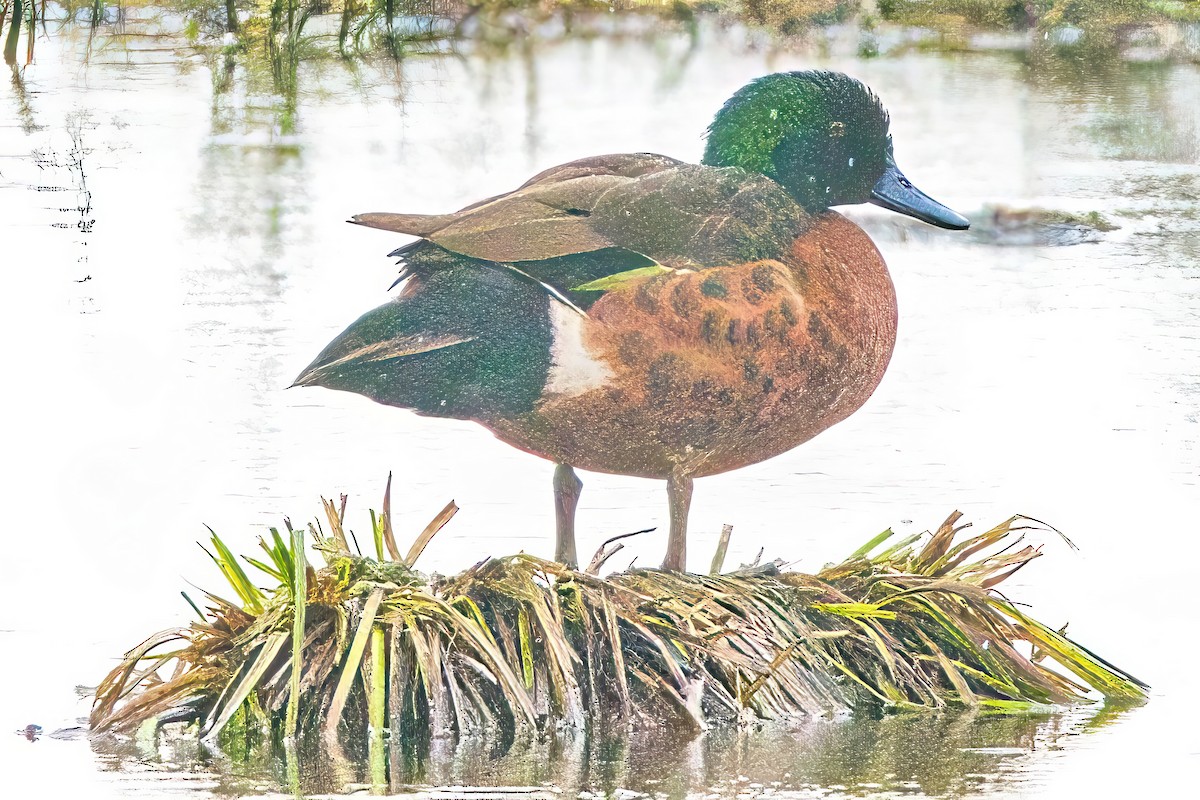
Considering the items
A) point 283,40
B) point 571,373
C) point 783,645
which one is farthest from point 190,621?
point 283,40

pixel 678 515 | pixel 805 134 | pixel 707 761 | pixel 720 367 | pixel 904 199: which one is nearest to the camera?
pixel 707 761

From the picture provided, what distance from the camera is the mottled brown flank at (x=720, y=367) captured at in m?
3.39

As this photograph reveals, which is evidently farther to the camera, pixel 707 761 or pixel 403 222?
pixel 403 222

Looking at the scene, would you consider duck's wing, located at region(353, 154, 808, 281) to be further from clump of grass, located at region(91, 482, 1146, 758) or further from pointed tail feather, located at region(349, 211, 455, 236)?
clump of grass, located at region(91, 482, 1146, 758)

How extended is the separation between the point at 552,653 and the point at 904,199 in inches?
57.4

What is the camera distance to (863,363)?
3.57m

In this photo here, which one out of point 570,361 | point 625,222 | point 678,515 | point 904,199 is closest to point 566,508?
point 678,515

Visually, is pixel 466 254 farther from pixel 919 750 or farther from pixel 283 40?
pixel 283 40

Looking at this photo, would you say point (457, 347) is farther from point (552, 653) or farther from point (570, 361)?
point (552, 653)

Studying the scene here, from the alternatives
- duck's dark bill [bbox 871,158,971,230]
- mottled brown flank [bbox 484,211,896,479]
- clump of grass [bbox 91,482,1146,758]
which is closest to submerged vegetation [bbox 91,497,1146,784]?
clump of grass [bbox 91,482,1146,758]

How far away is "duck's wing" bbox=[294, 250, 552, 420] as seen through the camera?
345cm

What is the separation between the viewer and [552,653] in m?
3.10

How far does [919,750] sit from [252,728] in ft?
3.99

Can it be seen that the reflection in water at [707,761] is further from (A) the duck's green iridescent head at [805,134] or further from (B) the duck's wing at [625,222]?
(A) the duck's green iridescent head at [805,134]
